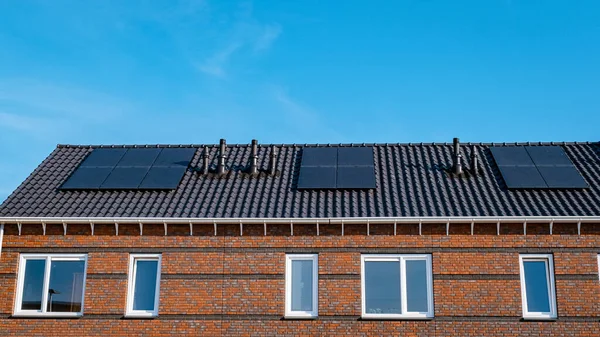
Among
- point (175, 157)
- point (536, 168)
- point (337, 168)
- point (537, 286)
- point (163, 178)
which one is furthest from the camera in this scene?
point (175, 157)

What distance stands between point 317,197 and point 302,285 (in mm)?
2129

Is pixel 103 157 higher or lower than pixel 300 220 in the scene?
higher

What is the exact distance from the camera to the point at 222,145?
1756 centimetres

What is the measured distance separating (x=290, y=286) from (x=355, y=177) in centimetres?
328

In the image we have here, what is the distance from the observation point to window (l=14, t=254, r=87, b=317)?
1441 centimetres

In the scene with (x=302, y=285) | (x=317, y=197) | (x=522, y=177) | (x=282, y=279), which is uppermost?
(x=522, y=177)

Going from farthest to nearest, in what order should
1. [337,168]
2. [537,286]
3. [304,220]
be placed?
1. [337,168]
2. [304,220]
3. [537,286]

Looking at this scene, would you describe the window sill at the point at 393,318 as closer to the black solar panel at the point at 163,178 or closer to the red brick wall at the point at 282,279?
the red brick wall at the point at 282,279

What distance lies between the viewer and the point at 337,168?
16594mm

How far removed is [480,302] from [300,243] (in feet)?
13.0

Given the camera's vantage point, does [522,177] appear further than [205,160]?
No

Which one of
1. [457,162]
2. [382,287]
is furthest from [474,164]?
[382,287]

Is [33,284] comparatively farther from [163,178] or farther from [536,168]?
[536,168]

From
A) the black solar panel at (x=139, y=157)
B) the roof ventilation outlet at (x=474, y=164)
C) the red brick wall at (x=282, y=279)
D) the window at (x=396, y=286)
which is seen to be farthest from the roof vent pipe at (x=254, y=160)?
the roof ventilation outlet at (x=474, y=164)
